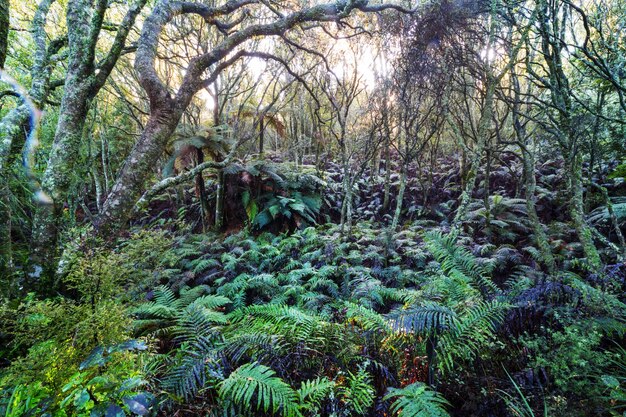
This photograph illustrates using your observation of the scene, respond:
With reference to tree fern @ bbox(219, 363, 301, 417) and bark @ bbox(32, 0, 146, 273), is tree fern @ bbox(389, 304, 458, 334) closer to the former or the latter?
tree fern @ bbox(219, 363, 301, 417)

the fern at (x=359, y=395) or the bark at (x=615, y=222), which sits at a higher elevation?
the bark at (x=615, y=222)

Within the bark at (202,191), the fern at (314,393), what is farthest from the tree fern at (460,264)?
the bark at (202,191)

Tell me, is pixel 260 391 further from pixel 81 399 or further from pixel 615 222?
pixel 615 222

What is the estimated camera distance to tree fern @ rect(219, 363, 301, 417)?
1837mm

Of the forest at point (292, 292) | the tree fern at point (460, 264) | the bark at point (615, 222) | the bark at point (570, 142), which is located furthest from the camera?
the bark at point (615, 222)

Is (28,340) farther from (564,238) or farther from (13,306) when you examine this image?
(564,238)

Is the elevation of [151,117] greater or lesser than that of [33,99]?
lesser

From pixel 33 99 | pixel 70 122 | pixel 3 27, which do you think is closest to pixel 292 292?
pixel 70 122

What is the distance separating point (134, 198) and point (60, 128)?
90cm

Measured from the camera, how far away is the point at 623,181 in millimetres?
6516

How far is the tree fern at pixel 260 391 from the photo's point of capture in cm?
184

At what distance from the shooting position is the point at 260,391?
6.15 ft

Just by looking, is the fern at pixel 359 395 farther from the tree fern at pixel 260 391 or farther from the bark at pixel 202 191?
the bark at pixel 202 191

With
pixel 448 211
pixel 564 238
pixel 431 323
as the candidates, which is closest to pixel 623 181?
pixel 564 238
